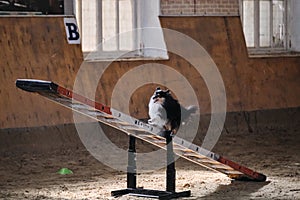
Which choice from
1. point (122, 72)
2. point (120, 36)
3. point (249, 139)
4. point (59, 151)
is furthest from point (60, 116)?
point (249, 139)

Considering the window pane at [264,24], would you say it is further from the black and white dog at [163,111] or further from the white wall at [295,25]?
the black and white dog at [163,111]

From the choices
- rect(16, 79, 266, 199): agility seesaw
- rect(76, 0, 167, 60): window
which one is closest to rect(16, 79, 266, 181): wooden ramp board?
rect(16, 79, 266, 199): agility seesaw

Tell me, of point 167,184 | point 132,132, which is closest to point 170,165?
point 167,184

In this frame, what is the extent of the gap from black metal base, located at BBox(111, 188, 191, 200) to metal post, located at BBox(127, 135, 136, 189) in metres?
0.06

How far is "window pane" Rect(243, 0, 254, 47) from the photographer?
11.9 meters

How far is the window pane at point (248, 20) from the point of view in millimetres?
11906

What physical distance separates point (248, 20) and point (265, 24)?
0.35 meters

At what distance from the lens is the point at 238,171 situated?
7121 millimetres

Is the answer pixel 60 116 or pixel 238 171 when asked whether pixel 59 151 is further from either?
pixel 238 171

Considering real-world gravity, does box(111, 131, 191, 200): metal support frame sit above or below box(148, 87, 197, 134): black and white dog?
below

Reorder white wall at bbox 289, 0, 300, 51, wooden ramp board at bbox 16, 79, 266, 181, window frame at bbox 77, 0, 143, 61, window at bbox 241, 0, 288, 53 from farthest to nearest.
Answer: window at bbox 241, 0, 288, 53 < white wall at bbox 289, 0, 300, 51 < window frame at bbox 77, 0, 143, 61 < wooden ramp board at bbox 16, 79, 266, 181

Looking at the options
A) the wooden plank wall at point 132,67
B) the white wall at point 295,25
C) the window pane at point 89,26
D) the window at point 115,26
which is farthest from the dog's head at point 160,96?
the white wall at point 295,25

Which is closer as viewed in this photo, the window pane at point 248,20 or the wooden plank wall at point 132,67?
the wooden plank wall at point 132,67

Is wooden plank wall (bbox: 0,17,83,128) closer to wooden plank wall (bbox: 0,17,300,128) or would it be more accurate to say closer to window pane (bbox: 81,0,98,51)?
wooden plank wall (bbox: 0,17,300,128)
